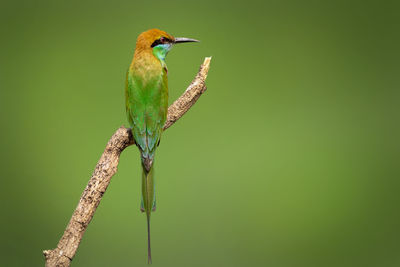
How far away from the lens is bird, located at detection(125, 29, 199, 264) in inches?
88.8

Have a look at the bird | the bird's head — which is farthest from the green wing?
the bird's head

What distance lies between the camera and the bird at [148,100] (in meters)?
2.26

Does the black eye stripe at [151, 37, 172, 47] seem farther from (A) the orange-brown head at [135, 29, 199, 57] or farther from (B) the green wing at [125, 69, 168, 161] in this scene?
(B) the green wing at [125, 69, 168, 161]

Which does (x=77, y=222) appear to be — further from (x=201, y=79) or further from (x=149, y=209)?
(x=201, y=79)

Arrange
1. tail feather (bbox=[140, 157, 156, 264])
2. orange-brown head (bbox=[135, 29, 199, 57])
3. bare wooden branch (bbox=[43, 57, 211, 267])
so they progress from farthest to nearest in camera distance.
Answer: orange-brown head (bbox=[135, 29, 199, 57]) < tail feather (bbox=[140, 157, 156, 264]) < bare wooden branch (bbox=[43, 57, 211, 267])

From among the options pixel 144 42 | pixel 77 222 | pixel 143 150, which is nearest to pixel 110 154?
pixel 143 150

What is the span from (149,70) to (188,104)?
28cm

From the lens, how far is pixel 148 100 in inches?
92.5

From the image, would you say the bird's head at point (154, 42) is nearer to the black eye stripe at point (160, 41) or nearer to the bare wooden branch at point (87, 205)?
the black eye stripe at point (160, 41)

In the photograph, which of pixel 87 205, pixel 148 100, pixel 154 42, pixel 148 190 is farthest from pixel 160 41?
pixel 87 205

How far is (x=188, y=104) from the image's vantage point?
244cm

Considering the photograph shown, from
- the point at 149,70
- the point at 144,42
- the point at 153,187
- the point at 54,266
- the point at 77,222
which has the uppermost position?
the point at 144,42

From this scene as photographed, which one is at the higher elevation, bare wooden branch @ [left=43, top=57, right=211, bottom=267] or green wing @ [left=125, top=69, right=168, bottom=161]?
green wing @ [left=125, top=69, right=168, bottom=161]

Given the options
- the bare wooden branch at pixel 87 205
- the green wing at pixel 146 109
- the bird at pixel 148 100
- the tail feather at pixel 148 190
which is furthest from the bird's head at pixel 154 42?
the tail feather at pixel 148 190
